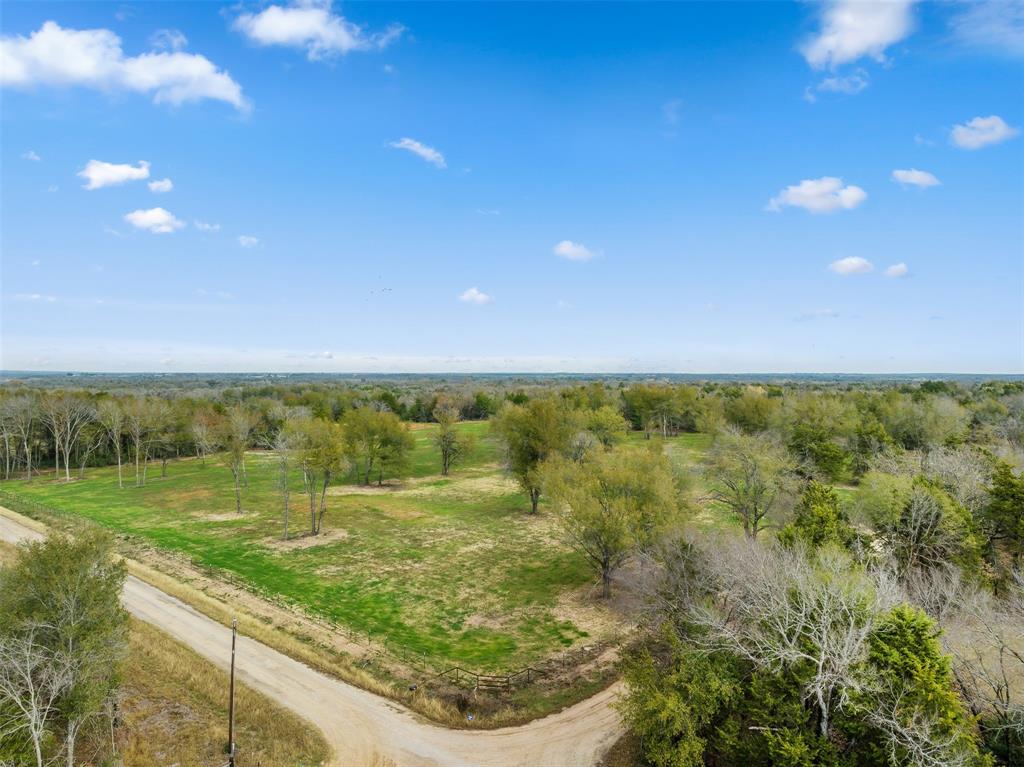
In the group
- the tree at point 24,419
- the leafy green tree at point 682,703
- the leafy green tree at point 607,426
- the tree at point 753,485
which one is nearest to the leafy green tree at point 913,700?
the leafy green tree at point 682,703

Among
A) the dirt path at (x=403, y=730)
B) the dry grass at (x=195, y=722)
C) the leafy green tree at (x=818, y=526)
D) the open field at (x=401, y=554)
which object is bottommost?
the open field at (x=401, y=554)

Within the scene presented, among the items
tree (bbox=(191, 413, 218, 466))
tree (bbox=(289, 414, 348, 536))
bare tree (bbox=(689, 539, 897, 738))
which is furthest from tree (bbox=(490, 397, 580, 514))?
tree (bbox=(191, 413, 218, 466))

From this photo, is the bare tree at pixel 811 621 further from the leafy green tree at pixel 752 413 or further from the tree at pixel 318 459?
the leafy green tree at pixel 752 413

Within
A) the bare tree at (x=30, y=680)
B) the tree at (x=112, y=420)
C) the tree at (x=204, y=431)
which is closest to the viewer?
the bare tree at (x=30, y=680)

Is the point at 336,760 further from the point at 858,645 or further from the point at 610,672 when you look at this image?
the point at 858,645

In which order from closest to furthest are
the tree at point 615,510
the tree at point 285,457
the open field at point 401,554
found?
the open field at point 401,554 < the tree at point 615,510 < the tree at point 285,457

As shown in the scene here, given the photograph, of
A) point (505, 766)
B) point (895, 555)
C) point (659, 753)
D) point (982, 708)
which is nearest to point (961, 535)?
point (895, 555)

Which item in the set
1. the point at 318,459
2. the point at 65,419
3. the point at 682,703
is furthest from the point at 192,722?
A: the point at 65,419
